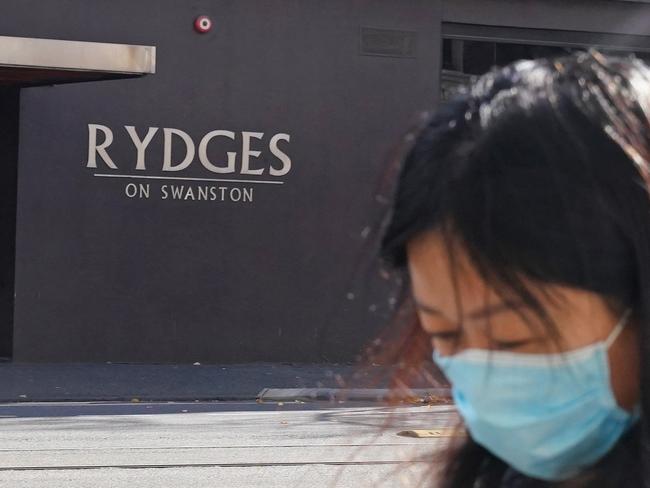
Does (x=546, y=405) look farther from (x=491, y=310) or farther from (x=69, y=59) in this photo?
(x=69, y=59)

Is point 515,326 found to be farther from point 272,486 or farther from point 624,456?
point 272,486

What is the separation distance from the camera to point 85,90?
15.1 m

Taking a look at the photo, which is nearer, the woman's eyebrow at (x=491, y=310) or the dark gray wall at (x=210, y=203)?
the woman's eyebrow at (x=491, y=310)

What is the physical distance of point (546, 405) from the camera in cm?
147

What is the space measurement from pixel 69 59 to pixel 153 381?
3658mm

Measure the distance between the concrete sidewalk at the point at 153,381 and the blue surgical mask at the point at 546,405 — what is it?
1147 centimetres

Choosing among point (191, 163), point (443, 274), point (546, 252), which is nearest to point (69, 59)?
point (191, 163)

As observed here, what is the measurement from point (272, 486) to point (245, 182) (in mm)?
8557

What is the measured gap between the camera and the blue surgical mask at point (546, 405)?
140 cm

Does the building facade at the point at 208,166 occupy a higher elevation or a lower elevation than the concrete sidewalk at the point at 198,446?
higher

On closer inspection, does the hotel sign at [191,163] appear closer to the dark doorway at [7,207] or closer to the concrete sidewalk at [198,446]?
the dark doorway at [7,207]

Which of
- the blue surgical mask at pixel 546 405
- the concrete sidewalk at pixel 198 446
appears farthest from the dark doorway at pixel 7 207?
the blue surgical mask at pixel 546 405

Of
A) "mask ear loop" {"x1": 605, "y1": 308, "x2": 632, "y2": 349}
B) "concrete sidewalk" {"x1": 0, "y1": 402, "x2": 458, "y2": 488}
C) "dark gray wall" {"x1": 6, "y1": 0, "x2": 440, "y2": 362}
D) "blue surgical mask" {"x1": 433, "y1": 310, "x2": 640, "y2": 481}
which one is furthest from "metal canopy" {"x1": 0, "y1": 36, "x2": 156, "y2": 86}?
"mask ear loop" {"x1": 605, "y1": 308, "x2": 632, "y2": 349}

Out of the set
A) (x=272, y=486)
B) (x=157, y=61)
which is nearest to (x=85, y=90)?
(x=157, y=61)
